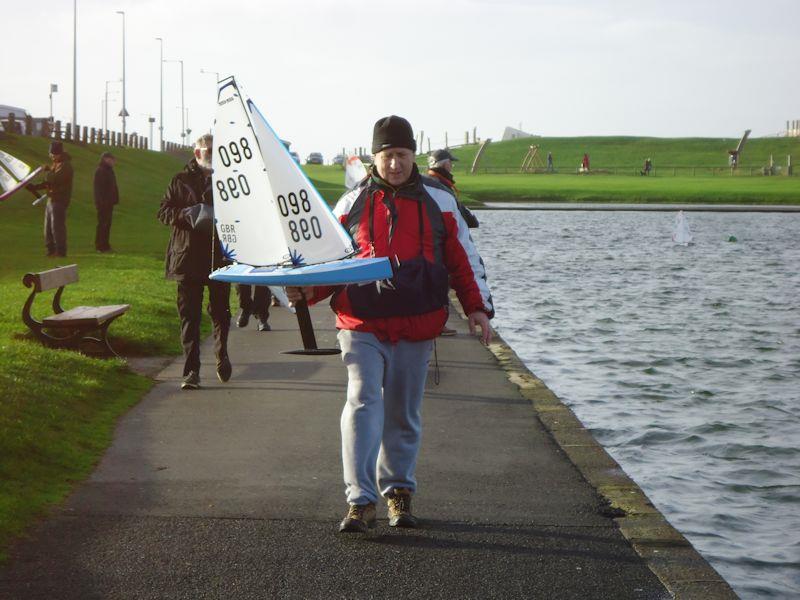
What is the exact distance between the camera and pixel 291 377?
11.4 m

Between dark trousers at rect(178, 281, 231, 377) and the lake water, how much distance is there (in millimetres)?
3112

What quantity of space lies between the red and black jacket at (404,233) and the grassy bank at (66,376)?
1957 mm

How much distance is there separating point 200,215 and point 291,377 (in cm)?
257

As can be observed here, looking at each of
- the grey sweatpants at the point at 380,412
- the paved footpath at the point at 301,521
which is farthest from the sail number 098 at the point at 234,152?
the paved footpath at the point at 301,521

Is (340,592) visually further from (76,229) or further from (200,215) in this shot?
(76,229)

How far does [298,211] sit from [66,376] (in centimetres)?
479

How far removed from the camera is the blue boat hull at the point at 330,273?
232 inches

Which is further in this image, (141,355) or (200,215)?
(141,355)

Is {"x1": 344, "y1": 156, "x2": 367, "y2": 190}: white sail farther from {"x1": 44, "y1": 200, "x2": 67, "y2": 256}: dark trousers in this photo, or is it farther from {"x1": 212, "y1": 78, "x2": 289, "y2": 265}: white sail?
{"x1": 212, "y1": 78, "x2": 289, "y2": 265}: white sail

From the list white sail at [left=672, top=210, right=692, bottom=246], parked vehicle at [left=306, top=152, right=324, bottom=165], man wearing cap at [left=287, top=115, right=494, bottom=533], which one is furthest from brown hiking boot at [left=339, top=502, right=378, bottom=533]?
parked vehicle at [left=306, top=152, right=324, bottom=165]

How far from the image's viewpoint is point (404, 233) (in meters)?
6.14

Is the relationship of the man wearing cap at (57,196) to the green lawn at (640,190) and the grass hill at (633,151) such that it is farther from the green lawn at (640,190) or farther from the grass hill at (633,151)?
the grass hill at (633,151)

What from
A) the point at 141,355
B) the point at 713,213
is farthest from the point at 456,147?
the point at 141,355

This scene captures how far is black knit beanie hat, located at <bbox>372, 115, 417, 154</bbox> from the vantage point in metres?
6.12
